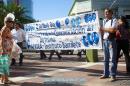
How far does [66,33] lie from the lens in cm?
1563

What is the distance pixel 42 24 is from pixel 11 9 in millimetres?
20529

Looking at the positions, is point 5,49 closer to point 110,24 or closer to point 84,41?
point 110,24

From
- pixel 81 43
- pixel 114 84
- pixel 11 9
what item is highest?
pixel 11 9

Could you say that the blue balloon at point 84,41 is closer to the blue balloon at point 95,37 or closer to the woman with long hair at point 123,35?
the blue balloon at point 95,37

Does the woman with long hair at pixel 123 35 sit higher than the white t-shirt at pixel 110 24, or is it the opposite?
the white t-shirt at pixel 110 24

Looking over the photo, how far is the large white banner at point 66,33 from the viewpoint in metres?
13.4

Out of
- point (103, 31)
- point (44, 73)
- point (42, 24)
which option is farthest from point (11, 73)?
point (42, 24)

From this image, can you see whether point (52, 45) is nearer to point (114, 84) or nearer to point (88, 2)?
point (114, 84)

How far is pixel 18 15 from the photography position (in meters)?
37.8

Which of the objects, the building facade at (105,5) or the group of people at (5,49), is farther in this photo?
the building facade at (105,5)

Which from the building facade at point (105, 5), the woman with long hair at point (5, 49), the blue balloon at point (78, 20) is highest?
the building facade at point (105, 5)

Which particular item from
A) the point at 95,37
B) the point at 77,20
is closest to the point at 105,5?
the point at 77,20

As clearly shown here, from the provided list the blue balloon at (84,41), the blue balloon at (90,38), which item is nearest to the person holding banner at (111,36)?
the blue balloon at (90,38)

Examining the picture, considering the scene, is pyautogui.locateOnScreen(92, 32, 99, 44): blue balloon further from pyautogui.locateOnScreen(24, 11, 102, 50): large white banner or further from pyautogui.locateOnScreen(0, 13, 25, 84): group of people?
pyautogui.locateOnScreen(0, 13, 25, 84): group of people
